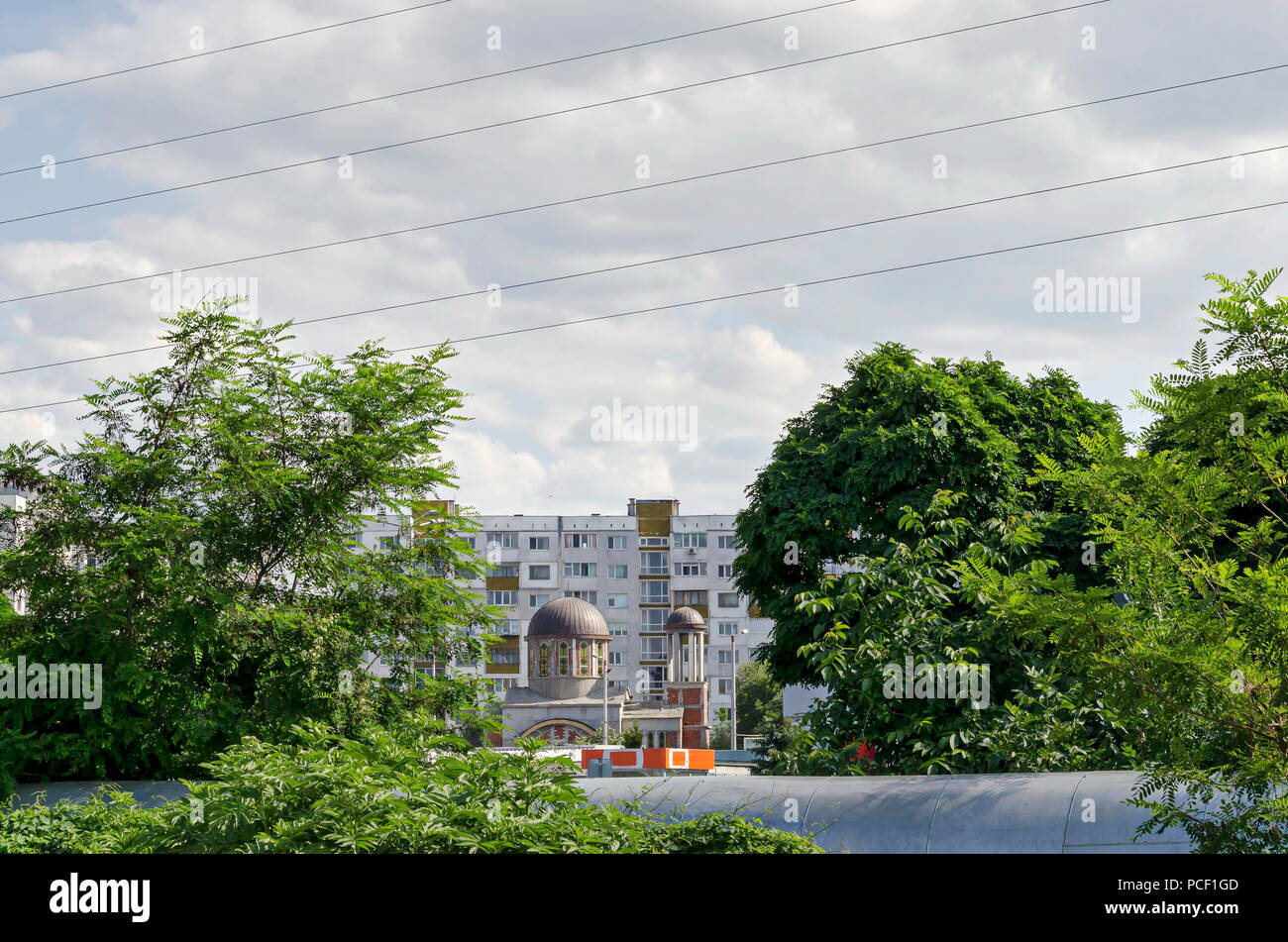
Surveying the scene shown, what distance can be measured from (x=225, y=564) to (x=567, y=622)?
61.2 meters

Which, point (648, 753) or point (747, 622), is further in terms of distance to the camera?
point (747, 622)

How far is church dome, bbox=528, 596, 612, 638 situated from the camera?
2970 inches

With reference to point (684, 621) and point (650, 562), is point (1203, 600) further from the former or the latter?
point (650, 562)

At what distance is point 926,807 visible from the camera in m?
9.65

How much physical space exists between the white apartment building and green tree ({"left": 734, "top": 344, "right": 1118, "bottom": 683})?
7557cm

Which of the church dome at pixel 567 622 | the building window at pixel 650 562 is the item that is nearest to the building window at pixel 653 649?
the building window at pixel 650 562

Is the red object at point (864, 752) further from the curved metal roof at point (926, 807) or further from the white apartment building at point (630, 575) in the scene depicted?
the white apartment building at point (630, 575)

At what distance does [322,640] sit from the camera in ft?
48.1

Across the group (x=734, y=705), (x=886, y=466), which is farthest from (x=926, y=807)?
(x=734, y=705)

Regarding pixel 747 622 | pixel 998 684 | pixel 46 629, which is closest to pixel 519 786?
pixel 998 684

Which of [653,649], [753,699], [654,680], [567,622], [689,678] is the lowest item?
[753,699]

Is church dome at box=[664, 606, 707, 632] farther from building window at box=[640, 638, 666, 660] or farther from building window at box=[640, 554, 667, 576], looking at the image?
building window at box=[640, 554, 667, 576]

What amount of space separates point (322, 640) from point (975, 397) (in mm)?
18433
